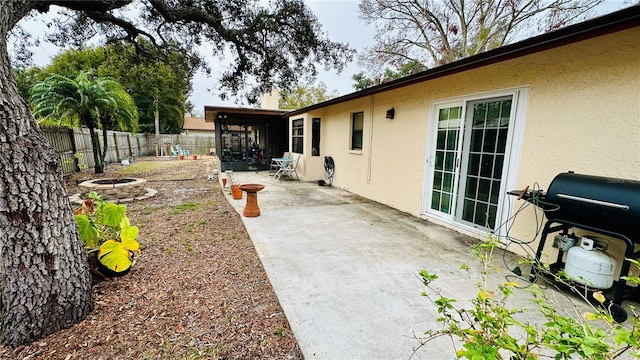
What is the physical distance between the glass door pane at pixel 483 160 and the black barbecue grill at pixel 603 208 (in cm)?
108

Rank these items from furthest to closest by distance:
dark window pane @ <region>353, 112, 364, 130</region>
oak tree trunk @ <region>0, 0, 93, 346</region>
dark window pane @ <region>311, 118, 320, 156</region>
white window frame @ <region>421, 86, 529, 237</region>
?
dark window pane @ <region>311, 118, 320, 156</region> → dark window pane @ <region>353, 112, 364, 130</region> → white window frame @ <region>421, 86, 529, 237</region> → oak tree trunk @ <region>0, 0, 93, 346</region>

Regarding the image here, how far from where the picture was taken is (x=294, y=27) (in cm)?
485

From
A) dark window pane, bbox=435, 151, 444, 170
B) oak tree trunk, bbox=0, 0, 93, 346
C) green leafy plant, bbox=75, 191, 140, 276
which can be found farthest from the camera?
dark window pane, bbox=435, 151, 444, 170

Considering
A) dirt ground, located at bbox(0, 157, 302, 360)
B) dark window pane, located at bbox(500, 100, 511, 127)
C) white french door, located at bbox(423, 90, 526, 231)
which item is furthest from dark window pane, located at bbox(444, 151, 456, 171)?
dirt ground, located at bbox(0, 157, 302, 360)

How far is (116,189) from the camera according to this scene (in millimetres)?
6047

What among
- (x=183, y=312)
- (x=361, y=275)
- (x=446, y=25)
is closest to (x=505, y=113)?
(x=361, y=275)

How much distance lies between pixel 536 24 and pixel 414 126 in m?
10.4

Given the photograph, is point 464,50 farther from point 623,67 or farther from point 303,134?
point 623,67

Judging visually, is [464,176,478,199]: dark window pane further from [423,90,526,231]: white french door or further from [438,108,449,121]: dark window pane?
[438,108,449,121]: dark window pane

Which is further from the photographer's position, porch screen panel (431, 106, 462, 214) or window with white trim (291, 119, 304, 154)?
window with white trim (291, 119, 304, 154)

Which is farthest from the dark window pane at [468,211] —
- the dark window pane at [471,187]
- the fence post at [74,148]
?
the fence post at [74,148]

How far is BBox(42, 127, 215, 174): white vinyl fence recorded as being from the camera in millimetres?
7793

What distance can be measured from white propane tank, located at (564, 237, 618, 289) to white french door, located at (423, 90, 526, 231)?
44.4 inches

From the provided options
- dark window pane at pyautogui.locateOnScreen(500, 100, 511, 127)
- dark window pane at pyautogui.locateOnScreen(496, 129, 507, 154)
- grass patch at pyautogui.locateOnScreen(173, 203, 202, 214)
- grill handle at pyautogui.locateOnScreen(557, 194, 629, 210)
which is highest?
dark window pane at pyautogui.locateOnScreen(500, 100, 511, 127)
